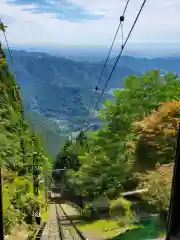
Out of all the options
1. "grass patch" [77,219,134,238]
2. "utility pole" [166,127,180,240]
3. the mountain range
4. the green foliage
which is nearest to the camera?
"utility pole" [166,127,180,240]

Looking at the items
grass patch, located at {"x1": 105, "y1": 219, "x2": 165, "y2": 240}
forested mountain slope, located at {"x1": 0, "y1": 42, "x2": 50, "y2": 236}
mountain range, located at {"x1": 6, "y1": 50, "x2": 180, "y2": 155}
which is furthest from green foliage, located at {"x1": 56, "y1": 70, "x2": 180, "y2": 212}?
mountain range, located at {"x1": 6, "y1": 50, "x2": 180, "y2": 155}

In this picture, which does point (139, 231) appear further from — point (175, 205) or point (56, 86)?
point (56, 86)

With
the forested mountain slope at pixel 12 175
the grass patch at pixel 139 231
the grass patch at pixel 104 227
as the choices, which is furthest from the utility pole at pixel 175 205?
the grass patch at pixel 104 227

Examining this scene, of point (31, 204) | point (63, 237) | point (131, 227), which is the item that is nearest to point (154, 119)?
point (131, 227)

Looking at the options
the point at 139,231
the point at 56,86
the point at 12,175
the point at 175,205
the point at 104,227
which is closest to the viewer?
the point at 175,205

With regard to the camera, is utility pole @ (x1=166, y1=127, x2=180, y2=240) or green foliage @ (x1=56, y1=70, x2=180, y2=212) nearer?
utility pole @ (x1=166, y1=127, x2=180, y2=240)

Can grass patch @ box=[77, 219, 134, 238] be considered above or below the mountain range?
below

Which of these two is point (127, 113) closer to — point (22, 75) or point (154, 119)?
point (154, 119)

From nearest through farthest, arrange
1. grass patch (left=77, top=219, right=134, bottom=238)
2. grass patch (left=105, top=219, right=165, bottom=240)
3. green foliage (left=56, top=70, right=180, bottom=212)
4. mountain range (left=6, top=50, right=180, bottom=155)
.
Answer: grass patch (left=105, top=219, right=165, bottom=240)
grass patch (left=77, top=219, right=134, bottom=238)
green foliage (left=56, top=70, right=180, bottom=212)
mountain range (left=6, top=50, right=180, bottom=155)

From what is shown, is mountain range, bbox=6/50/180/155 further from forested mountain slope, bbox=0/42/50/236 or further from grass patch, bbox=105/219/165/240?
grass patch, bbox=105/219/165/240

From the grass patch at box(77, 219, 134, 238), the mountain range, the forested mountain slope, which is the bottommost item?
the grass patch at box(77, 219, 134, 238)

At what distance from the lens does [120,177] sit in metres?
10.6

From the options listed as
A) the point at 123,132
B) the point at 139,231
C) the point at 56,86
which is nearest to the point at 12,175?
the point at 139,231

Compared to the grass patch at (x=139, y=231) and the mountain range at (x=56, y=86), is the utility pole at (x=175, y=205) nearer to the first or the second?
the grass patch at (x=139, y=231)
